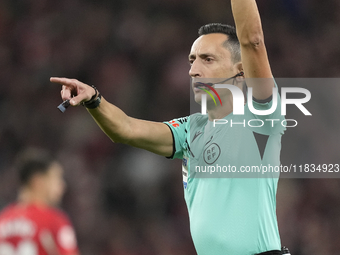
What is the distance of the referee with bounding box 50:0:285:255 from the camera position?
254 centimetres

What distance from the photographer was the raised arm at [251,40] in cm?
245

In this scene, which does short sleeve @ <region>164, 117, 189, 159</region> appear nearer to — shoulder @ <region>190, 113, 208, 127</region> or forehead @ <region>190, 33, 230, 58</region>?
shoulder @ <region>190, 113, 208, 127</region>

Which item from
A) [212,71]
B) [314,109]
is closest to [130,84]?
[314,109]

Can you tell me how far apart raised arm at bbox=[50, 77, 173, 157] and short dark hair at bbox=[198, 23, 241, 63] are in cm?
73

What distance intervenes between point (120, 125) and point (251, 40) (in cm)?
103

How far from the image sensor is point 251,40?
2.46 metres

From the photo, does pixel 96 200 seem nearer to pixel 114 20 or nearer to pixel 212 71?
pixel 114 20

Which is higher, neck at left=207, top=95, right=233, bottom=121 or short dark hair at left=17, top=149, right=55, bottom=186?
neck at left=207, top=95, right=233, bottom=121

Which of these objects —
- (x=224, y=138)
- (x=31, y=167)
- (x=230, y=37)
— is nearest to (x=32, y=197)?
(x=31, y=167)

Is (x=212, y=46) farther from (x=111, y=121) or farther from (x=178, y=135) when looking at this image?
(x=111, y=121)

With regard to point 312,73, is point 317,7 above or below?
above

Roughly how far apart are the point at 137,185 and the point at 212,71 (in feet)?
14.4

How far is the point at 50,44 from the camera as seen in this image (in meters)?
8.22

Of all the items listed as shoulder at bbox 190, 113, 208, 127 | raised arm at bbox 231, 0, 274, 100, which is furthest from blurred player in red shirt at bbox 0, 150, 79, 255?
raised arm at bbox 231, 0, 274, 100
